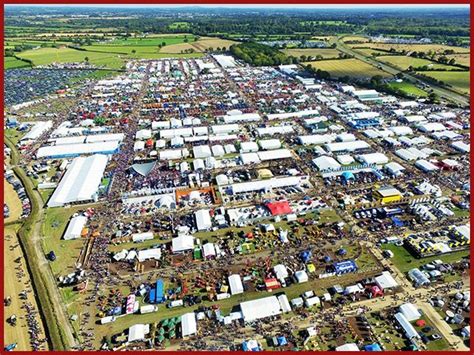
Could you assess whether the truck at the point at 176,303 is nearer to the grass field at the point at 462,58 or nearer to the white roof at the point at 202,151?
the white roof at the point at 202,151

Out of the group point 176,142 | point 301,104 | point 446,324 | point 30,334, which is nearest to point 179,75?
point 301,104

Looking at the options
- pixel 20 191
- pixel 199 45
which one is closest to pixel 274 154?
pixel 20 191

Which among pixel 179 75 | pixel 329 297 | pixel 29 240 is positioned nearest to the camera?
pixel 329 297

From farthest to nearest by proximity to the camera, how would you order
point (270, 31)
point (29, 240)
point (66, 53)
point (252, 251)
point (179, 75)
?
point (270, 31) → point (66, 53) → point (179, 75) → point (29, 240) → point (252, 251)

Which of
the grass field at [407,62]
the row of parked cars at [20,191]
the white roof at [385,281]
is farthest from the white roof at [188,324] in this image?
the grass field at [407,62]

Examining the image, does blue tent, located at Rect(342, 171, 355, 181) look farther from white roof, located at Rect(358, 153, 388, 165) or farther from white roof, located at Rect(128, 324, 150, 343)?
white roof, located at Rect(128, 324, 150, 343)

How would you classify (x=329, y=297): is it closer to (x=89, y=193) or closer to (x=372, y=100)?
(x=89, y=193)

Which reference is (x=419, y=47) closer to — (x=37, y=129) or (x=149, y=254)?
(x=37, y=129)

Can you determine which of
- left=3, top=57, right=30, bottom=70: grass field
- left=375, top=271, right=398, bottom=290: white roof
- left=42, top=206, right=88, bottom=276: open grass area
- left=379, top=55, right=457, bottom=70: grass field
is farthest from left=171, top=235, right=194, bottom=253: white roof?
left=3, top=57, right=30, bottom=70: grass field
